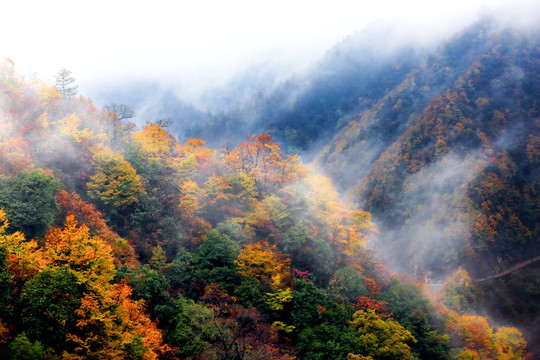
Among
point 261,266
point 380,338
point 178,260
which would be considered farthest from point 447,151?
point 178,260

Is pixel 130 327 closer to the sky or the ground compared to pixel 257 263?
closer to the ground

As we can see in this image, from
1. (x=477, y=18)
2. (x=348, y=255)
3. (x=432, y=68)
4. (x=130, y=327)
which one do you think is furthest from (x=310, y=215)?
(x=477, y=18)

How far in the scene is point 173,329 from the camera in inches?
1072

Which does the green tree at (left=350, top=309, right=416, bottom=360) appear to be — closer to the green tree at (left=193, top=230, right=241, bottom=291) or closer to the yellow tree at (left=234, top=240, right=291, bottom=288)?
the yellow tree at (left=234, top=240, right=291, bottom=288)

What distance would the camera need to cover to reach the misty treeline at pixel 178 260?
21062 millimetres

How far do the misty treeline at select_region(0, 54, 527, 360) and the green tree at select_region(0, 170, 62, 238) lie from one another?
110 mm

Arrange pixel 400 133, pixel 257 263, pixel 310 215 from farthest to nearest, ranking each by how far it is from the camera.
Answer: pixel 400 133, pixel 310 215, pixel 257 263

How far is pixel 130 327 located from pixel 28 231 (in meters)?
13.4

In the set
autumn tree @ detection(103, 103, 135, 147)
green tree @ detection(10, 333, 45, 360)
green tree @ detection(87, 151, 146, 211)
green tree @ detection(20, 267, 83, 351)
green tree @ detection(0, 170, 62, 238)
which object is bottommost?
green tree @ detection(10, 333, 45, 360)

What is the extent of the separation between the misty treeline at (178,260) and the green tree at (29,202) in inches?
4.3

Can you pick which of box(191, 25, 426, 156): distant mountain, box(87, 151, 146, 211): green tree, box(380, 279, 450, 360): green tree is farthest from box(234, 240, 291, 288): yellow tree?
box(191, 25, 426, 156): distant mountain

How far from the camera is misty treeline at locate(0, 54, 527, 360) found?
21.1m

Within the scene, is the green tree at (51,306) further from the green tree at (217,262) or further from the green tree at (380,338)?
the green tree at (380,338)

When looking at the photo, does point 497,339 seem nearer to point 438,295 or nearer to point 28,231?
point 438,295
